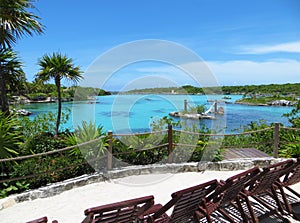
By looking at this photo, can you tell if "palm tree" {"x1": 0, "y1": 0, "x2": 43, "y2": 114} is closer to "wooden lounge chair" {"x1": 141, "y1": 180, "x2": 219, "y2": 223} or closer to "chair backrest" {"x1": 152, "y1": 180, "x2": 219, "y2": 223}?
"wooden lounge chair" {"x1": 141, "y1": 180, "x2": 219, "y2": 223}

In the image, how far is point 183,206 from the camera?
7.55ft

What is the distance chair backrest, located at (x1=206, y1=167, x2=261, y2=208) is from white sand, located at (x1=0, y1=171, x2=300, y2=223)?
1.34 m

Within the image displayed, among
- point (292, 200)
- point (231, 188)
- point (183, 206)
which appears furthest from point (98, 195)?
point (292, 200)

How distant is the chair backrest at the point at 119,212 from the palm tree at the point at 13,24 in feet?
17.8

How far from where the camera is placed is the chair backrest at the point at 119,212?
5.96 ft

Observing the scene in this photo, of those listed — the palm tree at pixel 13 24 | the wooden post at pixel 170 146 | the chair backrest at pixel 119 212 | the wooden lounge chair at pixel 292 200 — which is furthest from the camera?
the palm tree at pixel 13 24

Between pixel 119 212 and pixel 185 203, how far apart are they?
645 millimetres

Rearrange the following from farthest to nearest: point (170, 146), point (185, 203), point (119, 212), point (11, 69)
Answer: point (11, 69) < point (170, 146) < point (185, 203) < point (119, 212)

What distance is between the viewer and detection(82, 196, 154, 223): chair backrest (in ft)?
5.96

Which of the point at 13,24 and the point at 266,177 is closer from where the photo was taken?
the point at 266,177

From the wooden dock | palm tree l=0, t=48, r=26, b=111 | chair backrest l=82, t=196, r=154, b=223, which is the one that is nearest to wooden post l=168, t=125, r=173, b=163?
the wooden dock

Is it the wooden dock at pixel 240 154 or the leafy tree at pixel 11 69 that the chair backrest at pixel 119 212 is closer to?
the wooden dock at pixel 240 154

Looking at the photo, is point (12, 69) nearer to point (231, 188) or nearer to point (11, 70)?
point (11, 70)

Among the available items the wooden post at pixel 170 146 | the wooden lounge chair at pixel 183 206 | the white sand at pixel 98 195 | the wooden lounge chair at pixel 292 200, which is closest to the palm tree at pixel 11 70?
the white sand at pixel 98 195
